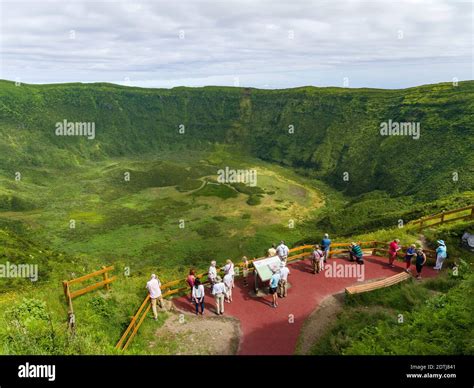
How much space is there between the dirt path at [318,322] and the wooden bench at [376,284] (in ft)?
1.84

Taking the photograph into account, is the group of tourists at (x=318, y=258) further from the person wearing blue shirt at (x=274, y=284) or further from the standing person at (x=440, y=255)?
the standing person at (x=440, y=255)

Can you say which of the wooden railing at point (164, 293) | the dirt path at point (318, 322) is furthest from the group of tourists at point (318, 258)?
the dirt path at point (318, 322)

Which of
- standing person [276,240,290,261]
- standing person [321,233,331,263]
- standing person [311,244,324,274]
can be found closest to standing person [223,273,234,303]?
standing person [276,240,290,261]

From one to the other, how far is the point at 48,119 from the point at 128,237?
Answer: 3258 inches

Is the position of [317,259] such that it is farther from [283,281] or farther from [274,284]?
[274,284]

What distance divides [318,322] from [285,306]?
1.46 m

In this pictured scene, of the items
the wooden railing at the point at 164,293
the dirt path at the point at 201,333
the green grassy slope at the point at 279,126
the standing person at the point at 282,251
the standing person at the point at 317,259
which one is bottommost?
the dirt path at the point at 201,333

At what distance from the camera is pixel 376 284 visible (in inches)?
555

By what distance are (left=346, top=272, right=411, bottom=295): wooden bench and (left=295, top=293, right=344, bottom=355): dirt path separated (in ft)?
1.84

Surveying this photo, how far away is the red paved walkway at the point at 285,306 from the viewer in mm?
11792
